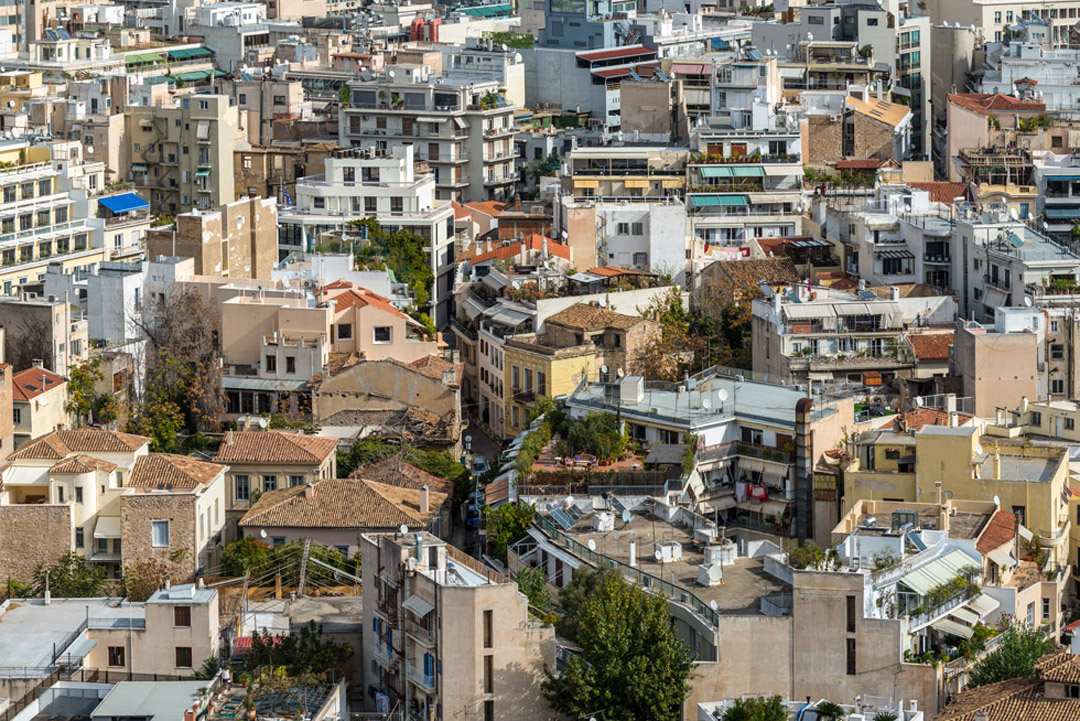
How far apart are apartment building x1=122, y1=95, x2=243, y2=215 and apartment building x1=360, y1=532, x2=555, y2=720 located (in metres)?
49.7

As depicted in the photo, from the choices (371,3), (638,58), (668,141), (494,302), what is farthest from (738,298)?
(371,3)

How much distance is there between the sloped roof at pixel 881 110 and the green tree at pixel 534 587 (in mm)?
45708

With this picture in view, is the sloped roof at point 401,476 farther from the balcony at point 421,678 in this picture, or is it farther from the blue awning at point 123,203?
the blue awning at point 123,203

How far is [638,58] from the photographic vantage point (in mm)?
114500

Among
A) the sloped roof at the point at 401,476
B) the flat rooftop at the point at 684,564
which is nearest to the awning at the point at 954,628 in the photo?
the flat rooftop at the point at 684,564

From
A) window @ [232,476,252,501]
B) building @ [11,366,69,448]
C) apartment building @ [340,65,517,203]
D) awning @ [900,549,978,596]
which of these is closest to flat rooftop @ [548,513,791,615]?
awning @ [900,549,978,596]

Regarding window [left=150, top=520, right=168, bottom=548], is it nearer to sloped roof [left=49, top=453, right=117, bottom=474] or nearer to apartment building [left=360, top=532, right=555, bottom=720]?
sloped roof [left=49, top=453, right=117, bottom=474]

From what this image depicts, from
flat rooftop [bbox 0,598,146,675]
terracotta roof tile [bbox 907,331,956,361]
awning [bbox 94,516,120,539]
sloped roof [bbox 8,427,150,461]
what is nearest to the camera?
flat rooftop [bbox 0,598,146,675]

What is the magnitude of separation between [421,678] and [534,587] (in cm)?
347

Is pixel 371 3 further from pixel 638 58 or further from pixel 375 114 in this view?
pixel 375 114

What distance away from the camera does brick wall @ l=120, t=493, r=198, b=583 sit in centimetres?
Answer: 6072

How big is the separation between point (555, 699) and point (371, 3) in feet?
357

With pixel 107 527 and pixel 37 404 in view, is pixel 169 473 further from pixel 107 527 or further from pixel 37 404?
pixel 37 404

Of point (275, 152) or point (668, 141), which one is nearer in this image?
point (668, 141)
